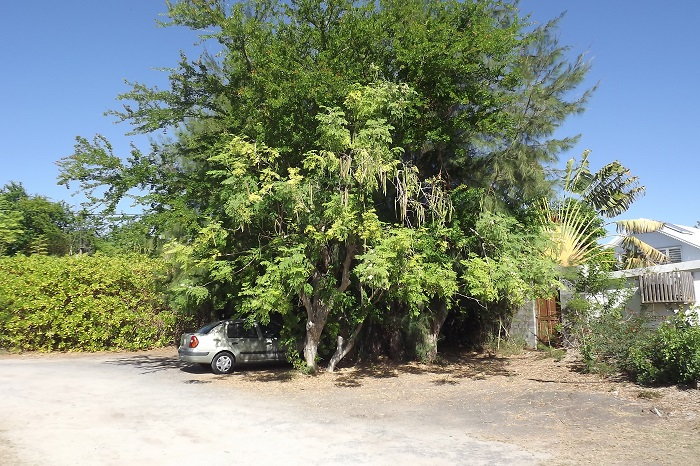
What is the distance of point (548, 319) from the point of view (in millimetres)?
18094

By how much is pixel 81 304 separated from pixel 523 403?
15.6 m

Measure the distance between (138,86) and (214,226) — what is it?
616cm

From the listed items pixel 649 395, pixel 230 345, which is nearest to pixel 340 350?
pixel 230 345

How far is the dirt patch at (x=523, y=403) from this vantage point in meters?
7.31

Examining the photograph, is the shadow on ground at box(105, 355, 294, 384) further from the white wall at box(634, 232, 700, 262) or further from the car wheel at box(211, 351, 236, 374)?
the white wall at box(634, 232, 700, 262)

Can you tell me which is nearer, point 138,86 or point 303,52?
point 303,52

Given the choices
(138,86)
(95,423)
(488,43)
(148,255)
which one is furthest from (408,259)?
(148,255)

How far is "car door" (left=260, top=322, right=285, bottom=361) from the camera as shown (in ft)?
49.0

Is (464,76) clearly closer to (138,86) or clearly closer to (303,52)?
(303,52)

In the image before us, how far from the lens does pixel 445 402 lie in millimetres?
10672

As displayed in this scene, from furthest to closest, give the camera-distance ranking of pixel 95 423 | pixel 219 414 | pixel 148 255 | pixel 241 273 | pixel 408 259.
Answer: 1. pixel 148 255
2. pixel 241 273
3. pixel 408 259
4. pixel 219 414
5. pixel 95 423

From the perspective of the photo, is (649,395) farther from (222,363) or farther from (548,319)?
(222,363)

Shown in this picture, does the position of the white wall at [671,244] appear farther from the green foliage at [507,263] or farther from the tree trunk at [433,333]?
the tree trunk at [433,333]

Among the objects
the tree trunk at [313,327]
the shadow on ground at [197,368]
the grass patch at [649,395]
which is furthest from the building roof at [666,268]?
the shadow on ground at [197,368]
